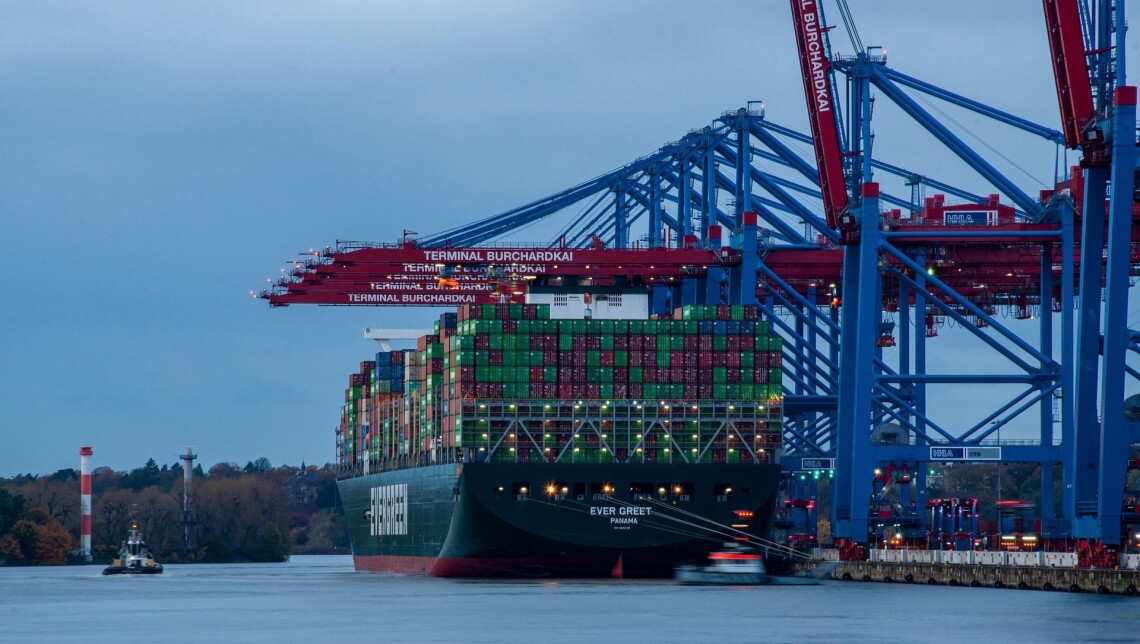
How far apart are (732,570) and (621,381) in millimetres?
8902

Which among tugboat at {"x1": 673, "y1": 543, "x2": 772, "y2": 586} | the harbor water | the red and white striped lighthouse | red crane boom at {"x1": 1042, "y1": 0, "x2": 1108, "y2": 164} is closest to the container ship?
tugboat at {"x1": 673, "y1": 543, "x2": 772, "y2": 586}

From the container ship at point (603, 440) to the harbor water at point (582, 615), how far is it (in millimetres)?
2069

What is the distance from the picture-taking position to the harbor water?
45.1m

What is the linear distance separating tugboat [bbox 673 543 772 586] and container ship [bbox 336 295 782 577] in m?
1.43

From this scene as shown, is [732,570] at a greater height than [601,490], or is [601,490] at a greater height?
[601,490]

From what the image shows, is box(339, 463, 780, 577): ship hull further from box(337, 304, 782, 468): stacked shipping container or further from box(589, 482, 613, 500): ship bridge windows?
box(337, 304, 782, 468): stacked shipping container

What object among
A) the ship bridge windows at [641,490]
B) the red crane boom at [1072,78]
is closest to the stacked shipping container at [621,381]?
the ship bridge windows at [641,490]

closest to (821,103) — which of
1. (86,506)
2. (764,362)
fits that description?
(764,362)

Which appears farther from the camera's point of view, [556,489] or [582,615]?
[556,489]

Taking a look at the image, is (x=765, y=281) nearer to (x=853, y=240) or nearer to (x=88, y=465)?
(x=853, y=240)

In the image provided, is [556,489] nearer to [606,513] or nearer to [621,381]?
[606,513]

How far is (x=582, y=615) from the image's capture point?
52.5 metres

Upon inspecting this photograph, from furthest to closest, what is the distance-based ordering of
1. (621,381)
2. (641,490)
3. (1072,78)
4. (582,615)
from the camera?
(621,381), (641,490), (1072,78), (582,615)

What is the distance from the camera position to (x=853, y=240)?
72625 mm
